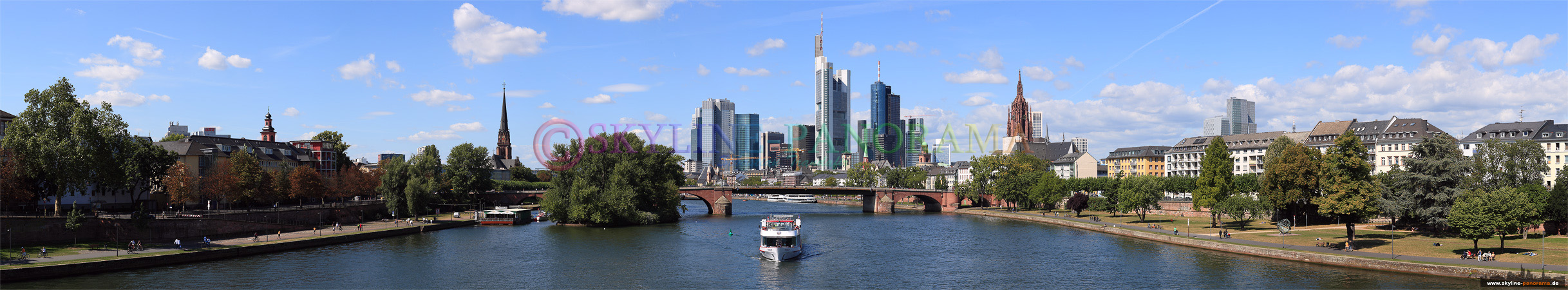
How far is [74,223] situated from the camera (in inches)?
2638

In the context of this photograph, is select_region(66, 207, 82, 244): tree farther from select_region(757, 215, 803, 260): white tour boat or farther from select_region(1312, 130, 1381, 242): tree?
select_region(1312, 130, 1381, 242): tree

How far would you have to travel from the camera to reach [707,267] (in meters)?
67.5

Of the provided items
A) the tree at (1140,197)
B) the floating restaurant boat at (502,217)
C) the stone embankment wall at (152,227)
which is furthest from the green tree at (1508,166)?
the stone embankment wall at (152,227)

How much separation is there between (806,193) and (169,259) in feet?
356

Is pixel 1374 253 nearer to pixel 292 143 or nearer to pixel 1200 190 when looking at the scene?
pixel 1200 190

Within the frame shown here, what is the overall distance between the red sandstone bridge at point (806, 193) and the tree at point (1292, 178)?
7449cm

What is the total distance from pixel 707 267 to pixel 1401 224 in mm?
63048

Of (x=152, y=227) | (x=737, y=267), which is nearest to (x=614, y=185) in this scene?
Answer: (x=737, y=267)

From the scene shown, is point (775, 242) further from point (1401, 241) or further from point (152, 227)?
point (152, 227)

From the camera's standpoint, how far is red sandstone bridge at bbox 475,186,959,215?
15038 centimetres

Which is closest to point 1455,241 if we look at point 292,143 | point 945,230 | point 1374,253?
point 1374,253

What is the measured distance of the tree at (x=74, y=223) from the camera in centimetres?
6654

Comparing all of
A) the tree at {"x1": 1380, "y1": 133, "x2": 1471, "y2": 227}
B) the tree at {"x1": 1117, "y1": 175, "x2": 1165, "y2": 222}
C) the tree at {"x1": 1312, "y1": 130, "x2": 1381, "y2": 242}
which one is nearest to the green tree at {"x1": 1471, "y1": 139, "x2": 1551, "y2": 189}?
the tree at {"x1": 1380, "y1": 133, "x2": 1471, "y2": 227}

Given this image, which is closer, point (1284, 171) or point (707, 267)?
point (707, 267)
